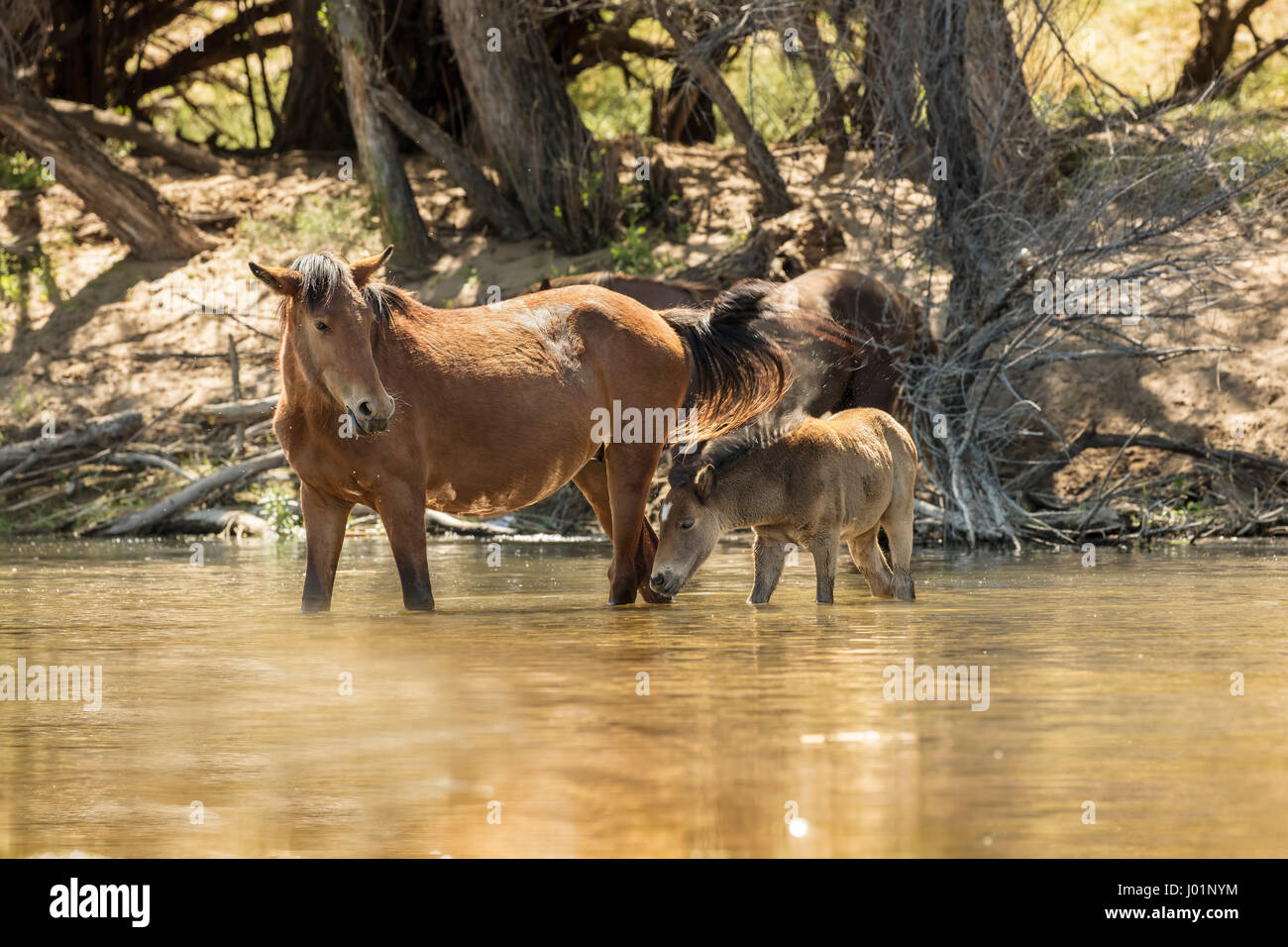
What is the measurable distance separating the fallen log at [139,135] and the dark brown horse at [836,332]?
10.1 meters

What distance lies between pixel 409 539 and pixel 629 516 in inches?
62.2

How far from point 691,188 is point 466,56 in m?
3.31

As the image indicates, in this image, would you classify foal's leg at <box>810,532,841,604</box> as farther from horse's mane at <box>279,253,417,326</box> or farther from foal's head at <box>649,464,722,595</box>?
horse's mane at <box>279,253,417,326</box>

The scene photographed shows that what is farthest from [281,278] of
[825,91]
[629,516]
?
[825,91]

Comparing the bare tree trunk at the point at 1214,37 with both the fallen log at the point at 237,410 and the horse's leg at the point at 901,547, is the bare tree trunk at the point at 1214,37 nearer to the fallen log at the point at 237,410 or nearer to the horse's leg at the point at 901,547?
the fallen log at the point at 237,410

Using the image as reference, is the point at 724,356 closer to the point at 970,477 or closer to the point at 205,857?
the point at 970,477

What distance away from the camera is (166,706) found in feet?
18.9

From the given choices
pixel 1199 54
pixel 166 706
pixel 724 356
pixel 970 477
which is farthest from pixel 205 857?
pixel 1199 54

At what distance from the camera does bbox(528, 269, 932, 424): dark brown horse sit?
42.0ft

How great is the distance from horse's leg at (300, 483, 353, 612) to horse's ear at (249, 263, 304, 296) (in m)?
1.08

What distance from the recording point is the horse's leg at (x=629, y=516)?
9.26 meters

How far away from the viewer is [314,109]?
23.6 m

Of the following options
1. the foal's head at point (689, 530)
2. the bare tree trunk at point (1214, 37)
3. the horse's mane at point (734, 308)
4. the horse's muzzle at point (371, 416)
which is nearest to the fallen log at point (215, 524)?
the horse's mane at point (734, 308)

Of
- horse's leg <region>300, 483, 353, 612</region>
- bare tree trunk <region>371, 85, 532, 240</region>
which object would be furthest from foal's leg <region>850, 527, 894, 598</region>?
bare tree trunk <region>371, 85, 532, 240</region>
